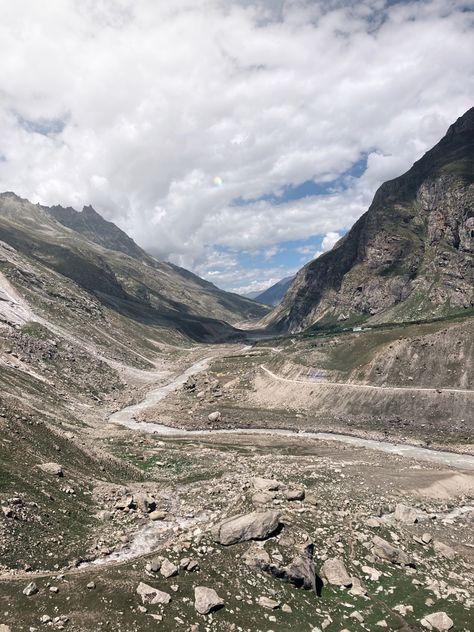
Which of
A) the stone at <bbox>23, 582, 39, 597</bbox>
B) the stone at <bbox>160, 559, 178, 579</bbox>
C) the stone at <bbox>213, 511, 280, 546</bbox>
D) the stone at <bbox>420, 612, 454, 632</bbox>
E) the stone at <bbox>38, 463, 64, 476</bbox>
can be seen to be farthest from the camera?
the stone at <bbox>38, 463, 64, 476</bbox>

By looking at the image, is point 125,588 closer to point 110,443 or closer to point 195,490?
point 195,490

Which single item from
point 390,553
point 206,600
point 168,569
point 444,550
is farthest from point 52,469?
point 444,550

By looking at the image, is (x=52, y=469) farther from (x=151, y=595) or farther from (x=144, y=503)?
(x=151, y=595)

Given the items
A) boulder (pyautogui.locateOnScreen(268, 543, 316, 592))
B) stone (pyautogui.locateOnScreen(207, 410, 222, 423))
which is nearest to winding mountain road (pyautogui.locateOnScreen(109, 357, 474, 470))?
stone (pyautogui.locateOnScreen(207, 410, 222, 423))

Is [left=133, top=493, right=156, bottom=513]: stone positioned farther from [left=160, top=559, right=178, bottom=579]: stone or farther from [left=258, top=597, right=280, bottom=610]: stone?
[left=258, top=597, right=280, bottom=610]: stone

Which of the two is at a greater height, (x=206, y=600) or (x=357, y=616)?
(x=206, y=600)

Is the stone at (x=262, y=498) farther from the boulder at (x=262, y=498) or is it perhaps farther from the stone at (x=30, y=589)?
the stone at (x=30, y=589)

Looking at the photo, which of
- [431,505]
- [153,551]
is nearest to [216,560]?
[153,551]
